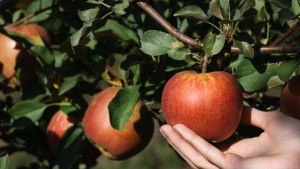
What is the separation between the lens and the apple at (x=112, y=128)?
135cm

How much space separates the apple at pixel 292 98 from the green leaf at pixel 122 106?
349mm

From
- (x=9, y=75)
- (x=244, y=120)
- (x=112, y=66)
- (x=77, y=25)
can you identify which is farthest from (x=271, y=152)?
(x=9, y=75)

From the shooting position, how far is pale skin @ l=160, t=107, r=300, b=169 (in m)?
1.02

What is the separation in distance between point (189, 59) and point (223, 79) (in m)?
0.08

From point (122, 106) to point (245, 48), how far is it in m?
0.39

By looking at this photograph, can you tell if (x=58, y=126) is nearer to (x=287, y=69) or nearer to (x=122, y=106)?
(x=122, y=106)

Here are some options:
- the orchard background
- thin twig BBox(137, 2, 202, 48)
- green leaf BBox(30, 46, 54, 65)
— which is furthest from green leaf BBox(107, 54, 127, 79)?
thin twig BBox(137, 2, 202, 48)

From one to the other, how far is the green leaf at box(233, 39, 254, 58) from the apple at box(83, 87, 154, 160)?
0.45 meters

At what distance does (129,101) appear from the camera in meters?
1.27

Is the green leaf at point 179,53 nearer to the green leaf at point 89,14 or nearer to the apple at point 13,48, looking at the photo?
the green leaf at point 89,14

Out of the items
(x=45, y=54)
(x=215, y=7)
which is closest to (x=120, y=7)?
(x=215, y=7)

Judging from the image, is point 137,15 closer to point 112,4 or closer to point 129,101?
point 129,101

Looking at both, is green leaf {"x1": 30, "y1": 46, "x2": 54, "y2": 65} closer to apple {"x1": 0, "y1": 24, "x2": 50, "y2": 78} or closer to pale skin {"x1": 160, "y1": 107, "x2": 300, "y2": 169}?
apple {"x1": 0, "y1": 24, "x2": 50, "y2": 78}

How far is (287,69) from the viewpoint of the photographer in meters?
1.04
